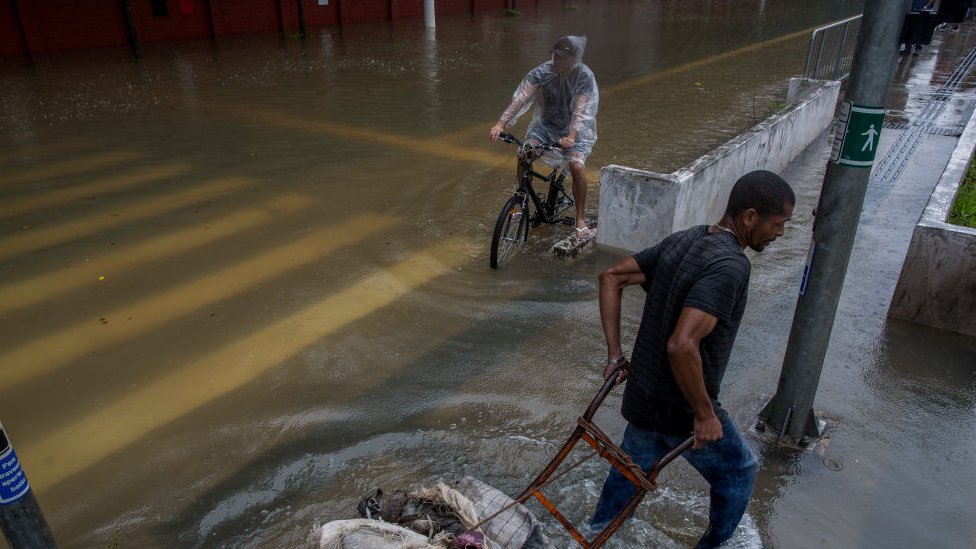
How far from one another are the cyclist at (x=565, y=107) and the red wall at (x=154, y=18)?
12389 millimetres

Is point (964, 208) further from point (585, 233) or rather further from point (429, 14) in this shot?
point (429, 14)

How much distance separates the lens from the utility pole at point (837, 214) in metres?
3.17

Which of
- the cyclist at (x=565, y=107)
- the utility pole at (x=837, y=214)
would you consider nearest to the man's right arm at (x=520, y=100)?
the cyclist at (x=565, y=107)

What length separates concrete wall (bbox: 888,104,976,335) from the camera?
15.4 ft

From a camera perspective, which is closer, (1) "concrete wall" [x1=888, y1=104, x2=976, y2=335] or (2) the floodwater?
(2) the floodwater

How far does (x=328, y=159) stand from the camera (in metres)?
8.37

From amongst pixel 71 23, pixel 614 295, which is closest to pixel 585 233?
pixel 614 295

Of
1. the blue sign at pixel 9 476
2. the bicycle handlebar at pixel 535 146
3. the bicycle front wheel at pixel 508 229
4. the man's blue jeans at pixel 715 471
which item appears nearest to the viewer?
the blue sign at pixel 9 476

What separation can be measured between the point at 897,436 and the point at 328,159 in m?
6.65

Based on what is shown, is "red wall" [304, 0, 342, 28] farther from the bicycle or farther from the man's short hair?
the man's short hair

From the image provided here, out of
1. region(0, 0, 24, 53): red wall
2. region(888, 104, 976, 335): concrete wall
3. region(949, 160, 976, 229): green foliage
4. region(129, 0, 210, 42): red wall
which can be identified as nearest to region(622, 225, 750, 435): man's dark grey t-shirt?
region(888, 104, 976, 335): concrete wall

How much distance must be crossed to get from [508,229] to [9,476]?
14.3 feet

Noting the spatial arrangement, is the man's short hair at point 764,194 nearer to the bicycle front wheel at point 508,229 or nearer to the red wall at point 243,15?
the bicycle front wheel at point 508,229

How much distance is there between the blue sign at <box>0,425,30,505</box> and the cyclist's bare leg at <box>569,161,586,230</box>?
4.90 metres
